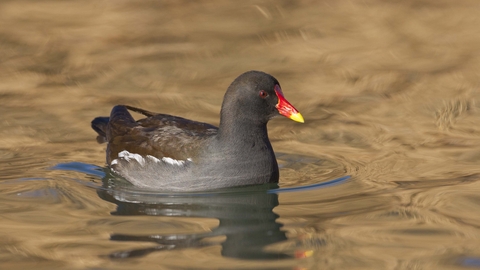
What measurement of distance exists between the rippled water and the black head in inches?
25.7

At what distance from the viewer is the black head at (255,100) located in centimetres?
752

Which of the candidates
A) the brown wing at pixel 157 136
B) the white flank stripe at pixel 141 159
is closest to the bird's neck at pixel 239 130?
the brown wing at pixel 157 136

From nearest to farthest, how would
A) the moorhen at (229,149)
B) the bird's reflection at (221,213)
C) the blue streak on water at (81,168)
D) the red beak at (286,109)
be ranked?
the bird's reflection at (221,213) < the moorhen at (229,149) < the red beak at (286,109) < the blue streak on water at (81,168)

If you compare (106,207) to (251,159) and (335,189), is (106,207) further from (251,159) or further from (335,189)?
(335,189)

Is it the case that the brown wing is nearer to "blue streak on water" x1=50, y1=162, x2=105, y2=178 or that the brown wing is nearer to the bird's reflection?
"blue streak on water" x1=50, y1=162, x2=105, y2=178

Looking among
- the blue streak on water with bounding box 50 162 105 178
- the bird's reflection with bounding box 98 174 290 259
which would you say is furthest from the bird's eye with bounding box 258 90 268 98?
the blue streak on water with bounding box 50 162 105 178

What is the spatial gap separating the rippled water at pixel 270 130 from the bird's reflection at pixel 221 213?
0.9 inches

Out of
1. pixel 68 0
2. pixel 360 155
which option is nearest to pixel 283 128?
pixel 360 155

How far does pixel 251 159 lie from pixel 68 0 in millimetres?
7852

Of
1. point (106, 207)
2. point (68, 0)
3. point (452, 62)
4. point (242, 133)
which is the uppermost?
point (68, 0)

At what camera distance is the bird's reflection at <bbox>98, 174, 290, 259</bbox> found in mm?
5945

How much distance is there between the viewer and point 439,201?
7074mm

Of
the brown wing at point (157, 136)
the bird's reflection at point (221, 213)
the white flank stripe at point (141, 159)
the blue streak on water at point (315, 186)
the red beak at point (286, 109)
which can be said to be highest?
the red beak at point (286, 109)

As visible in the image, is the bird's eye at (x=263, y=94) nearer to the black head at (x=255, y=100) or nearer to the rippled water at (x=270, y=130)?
the black head at (x=255, y=100)
